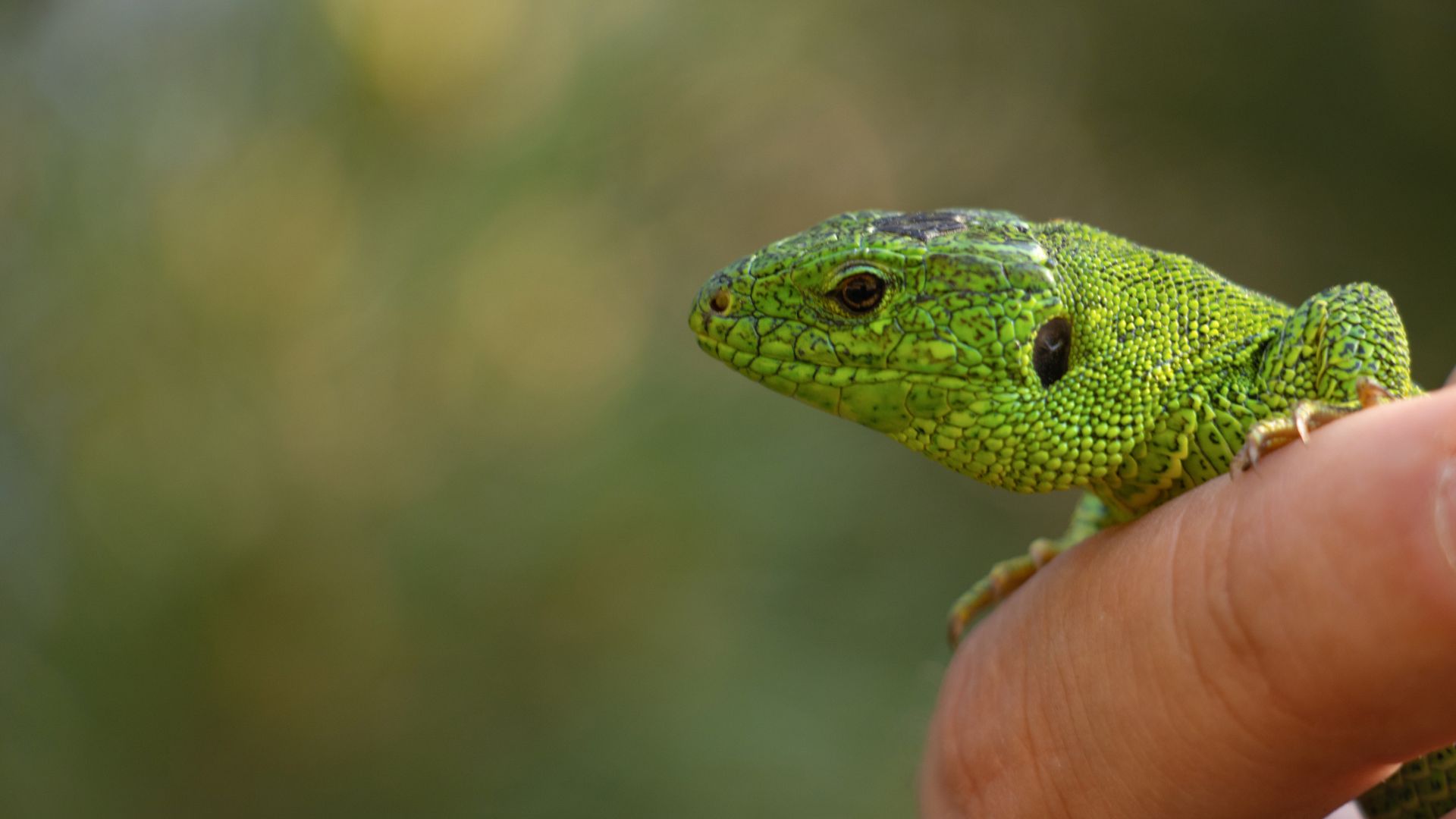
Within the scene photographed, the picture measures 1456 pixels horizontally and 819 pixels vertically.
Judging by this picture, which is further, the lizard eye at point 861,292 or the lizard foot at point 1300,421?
the lizard eye at point 861,292

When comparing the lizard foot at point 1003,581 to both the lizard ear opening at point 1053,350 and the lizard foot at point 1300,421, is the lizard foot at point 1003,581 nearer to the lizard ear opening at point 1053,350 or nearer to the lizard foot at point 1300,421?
the lizard ear opening at point 1053,350

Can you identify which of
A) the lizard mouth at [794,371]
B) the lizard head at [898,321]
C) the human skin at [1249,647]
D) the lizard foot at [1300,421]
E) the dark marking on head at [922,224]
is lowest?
the human skin at [1249,647]

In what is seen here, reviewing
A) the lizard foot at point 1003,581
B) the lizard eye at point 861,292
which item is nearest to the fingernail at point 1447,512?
the lizard eye at point 861,292

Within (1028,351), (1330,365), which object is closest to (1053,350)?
(1028,351)

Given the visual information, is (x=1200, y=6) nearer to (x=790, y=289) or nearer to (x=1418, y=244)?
(x=1418, y=244)

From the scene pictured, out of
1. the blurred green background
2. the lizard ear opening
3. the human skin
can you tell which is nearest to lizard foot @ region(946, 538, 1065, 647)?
the human skin

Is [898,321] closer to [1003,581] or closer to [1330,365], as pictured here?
[1330,365]

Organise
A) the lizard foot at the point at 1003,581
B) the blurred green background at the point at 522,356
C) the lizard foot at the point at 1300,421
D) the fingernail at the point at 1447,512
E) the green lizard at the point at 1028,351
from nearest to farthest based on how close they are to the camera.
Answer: the fingernail at the point at 1447,512, the lizard foot at the point at 1300,421, the green lizard at the point at 1028,351, the lizard foot at the point at 1003,581, the blurred green background at the point at 522,356
